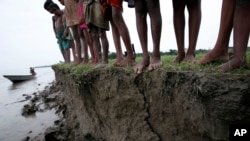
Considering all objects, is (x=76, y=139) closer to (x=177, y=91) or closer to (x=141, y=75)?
(x=141, y=75)

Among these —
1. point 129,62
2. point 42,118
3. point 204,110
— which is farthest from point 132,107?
point 42,118

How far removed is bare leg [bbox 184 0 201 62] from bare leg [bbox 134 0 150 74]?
1.84 ft

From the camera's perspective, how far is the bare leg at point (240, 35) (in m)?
2.35

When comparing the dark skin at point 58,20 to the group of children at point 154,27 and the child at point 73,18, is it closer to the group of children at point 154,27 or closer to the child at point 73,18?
the child at point 73,18

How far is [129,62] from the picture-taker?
398 cm

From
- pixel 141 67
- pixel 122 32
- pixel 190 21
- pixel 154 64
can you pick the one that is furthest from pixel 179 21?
pixel 122 32

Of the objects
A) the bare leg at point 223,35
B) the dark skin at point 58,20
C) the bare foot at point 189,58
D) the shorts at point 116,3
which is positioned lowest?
the bare foot at point 189,58

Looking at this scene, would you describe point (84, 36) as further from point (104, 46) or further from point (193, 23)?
point (193, 23)

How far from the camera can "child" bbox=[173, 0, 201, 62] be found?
3.26m

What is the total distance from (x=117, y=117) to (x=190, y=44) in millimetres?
1576

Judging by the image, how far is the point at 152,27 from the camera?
3275mm

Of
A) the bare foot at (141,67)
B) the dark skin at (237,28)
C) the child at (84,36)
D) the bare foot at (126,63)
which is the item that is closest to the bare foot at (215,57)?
Answer: the dark skin at (237,28)

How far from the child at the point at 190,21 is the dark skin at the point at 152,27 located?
0.95 ft

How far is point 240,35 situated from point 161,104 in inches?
49.9
